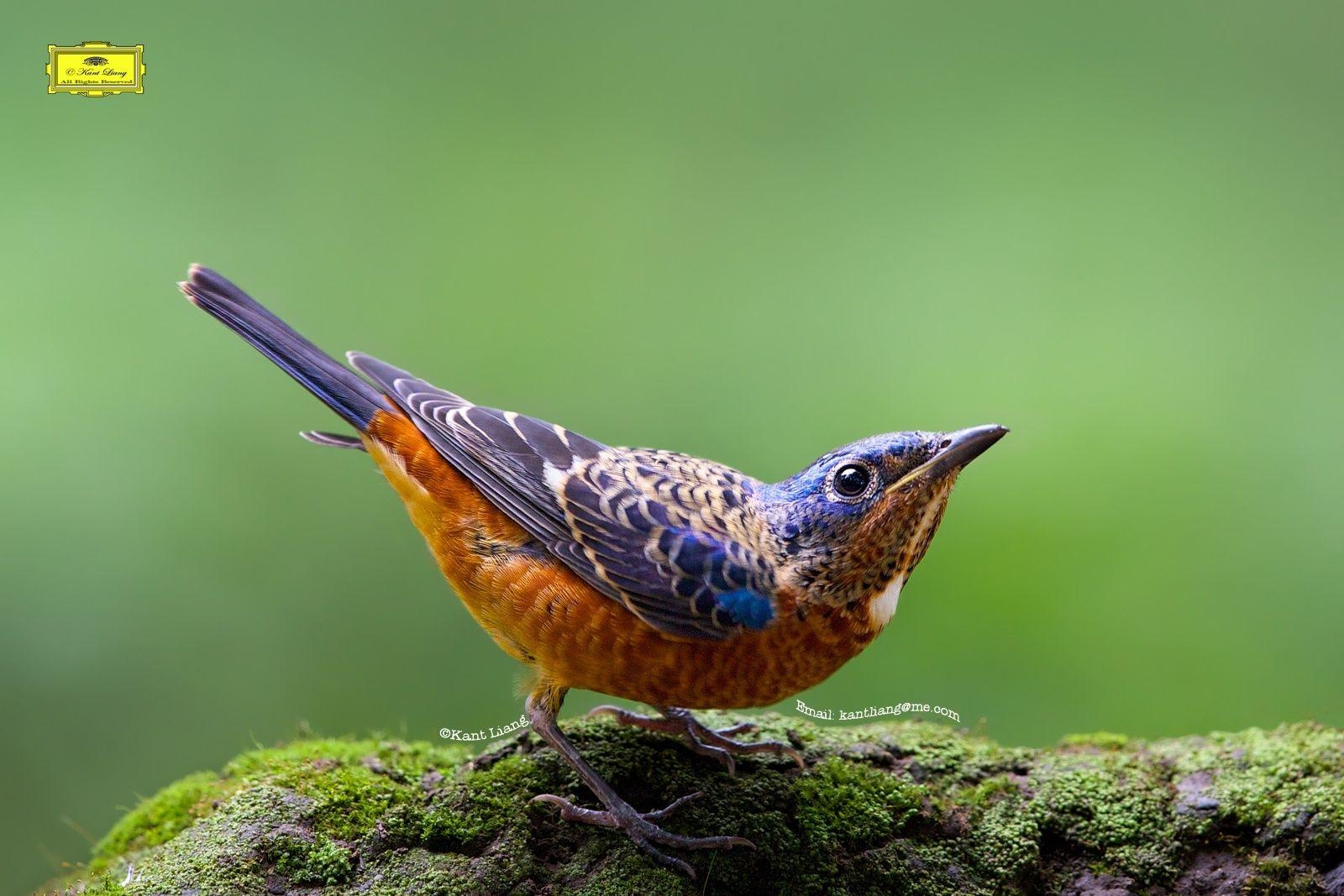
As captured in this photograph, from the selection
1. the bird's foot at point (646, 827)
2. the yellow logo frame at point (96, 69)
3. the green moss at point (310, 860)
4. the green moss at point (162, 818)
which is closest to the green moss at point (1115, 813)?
the bird's foot at point (646, 827)

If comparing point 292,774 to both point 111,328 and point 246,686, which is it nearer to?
point 246,686

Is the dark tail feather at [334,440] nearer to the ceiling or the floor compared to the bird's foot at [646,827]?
nearer to the ceiling

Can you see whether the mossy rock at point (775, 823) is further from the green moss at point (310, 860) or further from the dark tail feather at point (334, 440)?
the dark tail feather at point (334, 440)

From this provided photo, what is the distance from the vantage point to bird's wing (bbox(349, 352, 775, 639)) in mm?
3188

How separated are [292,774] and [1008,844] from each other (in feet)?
7.21

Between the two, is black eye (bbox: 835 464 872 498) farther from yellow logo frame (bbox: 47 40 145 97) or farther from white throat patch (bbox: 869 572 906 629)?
yellow logo frame (bbox: 47 40 145 97)

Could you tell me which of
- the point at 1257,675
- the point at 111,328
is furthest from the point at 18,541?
the point at 1257,675

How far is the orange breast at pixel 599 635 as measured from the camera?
321 cm

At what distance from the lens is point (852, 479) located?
10.6 feet

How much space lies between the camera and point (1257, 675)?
5430mm

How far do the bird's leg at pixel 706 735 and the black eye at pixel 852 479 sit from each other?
87 cm

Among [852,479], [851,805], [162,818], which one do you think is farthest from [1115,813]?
[162,818]
